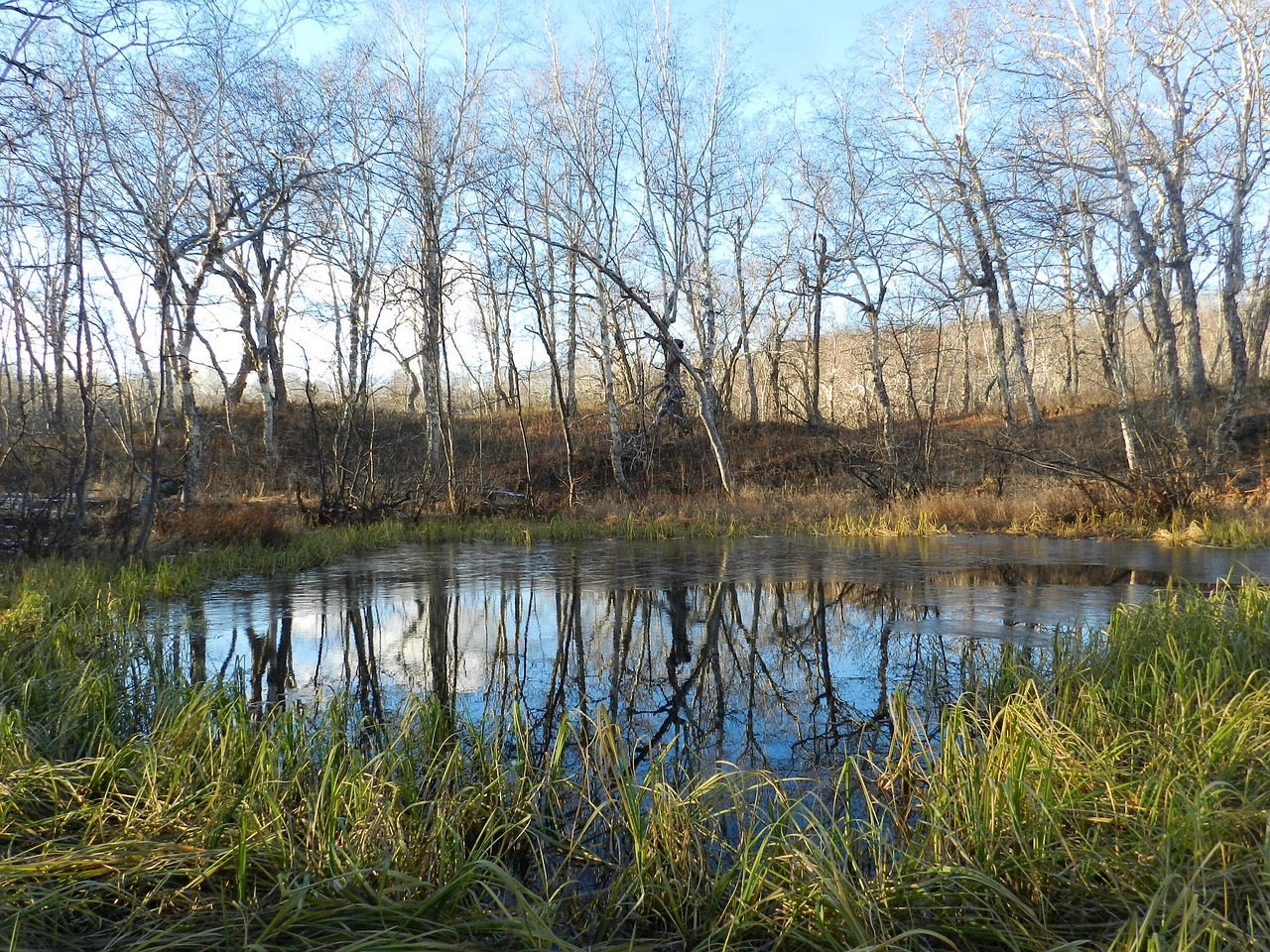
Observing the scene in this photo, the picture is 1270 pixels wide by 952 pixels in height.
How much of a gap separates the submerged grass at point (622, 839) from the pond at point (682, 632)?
0.62 metres

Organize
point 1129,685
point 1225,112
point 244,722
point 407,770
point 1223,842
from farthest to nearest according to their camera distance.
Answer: point 1225,112
point 1129,685
point 244,722
point 407,770
point 1223,842

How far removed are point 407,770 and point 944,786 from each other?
1.96 m

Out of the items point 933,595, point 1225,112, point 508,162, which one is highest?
point 508,162

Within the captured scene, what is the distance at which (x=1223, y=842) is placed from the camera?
2.24m

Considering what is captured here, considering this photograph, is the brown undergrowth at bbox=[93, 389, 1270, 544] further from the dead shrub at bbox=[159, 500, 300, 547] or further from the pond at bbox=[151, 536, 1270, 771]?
the pond at bbox=[151, 536, 1270, 771]

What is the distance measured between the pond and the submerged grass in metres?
0.62

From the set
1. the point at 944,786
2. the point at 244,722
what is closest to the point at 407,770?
the point at 244,722

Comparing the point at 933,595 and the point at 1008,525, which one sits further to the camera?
the point at 1008,525

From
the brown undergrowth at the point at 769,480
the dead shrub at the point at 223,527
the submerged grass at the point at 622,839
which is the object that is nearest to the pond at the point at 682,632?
the submerged grass at the point at 622,839

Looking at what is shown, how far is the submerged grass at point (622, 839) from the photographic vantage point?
85.3 inches

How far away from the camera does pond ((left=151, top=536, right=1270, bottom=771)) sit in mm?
4473

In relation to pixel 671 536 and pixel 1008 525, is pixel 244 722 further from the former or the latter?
pixel 1008 525

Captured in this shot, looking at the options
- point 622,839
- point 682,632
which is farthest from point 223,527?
point 622,839

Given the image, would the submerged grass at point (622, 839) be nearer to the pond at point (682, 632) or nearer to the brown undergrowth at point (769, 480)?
the pond at point (682, 632)
